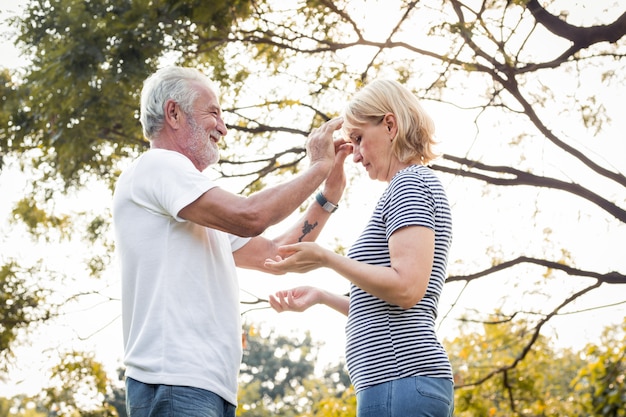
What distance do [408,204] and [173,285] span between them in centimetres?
71

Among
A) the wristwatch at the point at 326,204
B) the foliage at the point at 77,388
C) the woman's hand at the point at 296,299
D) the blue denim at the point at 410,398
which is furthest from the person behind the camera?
the foliage at the point at 77,388

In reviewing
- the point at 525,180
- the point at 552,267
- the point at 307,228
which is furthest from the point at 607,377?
the point at 307,228

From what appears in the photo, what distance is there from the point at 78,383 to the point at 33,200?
1.71 metres

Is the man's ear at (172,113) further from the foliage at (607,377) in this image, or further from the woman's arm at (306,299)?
the foliage at (607,377)

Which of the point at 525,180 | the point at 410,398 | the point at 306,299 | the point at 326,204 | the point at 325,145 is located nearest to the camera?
the point at 410,398

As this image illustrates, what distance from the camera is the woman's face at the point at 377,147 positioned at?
8.02 feet

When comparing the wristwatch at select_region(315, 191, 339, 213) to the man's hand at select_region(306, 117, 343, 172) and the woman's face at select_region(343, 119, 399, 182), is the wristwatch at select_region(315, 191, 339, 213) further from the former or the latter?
A: the woman's face at select_region(343, 119, 399, 182)

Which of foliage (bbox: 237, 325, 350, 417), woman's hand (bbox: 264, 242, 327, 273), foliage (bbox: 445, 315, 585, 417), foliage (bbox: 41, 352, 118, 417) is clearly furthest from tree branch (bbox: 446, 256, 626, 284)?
foliage (bbox: 237, 325, 350, 417)

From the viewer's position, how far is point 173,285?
2.38m

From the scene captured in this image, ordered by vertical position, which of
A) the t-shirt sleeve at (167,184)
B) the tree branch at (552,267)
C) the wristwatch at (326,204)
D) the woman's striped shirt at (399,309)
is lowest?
the woman's striped shirt at (399,309)

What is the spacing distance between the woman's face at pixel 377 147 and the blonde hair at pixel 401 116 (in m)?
0.02

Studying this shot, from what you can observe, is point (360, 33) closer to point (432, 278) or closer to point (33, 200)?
point (33, 200)

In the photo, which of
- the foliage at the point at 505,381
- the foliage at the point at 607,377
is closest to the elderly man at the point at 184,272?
the foliage at the point at 505,381

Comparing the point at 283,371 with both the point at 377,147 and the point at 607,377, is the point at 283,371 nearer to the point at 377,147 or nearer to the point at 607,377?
the point at 607,377
